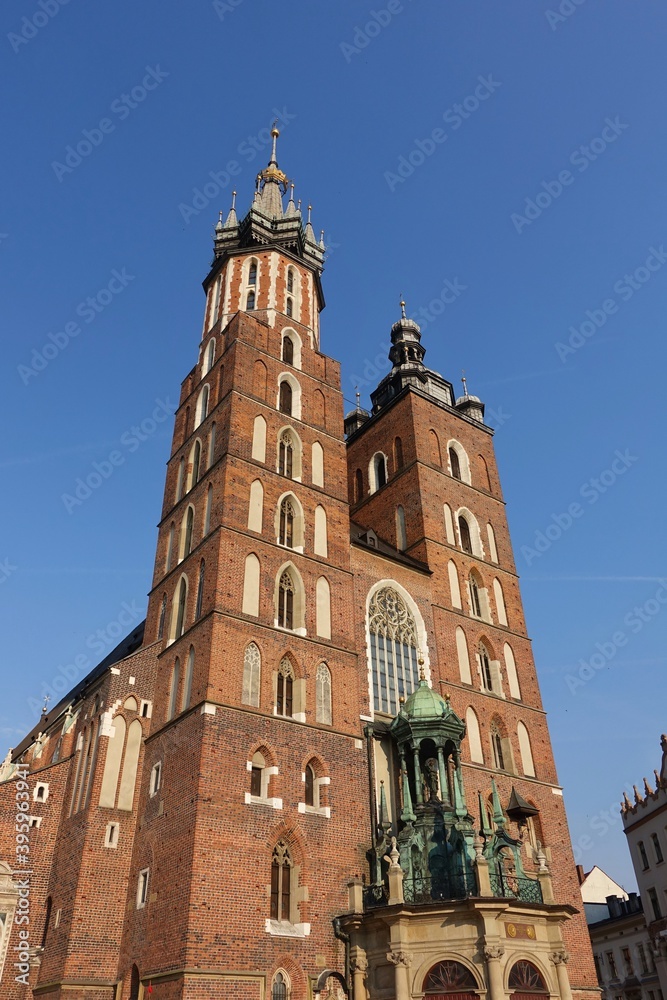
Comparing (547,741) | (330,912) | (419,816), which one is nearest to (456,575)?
(547,741)

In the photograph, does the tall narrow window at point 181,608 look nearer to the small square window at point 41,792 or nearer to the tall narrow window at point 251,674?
the tall narrow window at point 251,674

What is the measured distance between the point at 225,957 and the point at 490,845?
6.31 m

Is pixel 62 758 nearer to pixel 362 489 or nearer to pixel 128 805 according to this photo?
pixel 128 805

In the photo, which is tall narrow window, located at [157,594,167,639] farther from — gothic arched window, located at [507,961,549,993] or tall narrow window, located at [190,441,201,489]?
gothic arched window, located at [507,961,549,993]

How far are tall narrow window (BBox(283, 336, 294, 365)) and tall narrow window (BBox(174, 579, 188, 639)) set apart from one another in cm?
934

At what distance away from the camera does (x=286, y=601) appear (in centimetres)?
2366

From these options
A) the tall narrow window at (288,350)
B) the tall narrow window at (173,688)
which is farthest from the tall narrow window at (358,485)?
the tall narrow window at (173,688)

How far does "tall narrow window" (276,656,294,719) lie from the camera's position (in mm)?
21609

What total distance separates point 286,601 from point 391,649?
4179mm

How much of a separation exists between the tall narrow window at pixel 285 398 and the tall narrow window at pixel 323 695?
933 cm

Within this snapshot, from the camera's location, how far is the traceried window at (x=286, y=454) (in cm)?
2650

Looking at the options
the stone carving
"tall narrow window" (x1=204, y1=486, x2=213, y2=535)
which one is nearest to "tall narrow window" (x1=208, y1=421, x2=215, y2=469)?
"tall narrow window" (x1=204, y1=486, x2=213, y2=535)

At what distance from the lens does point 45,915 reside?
21.5 m

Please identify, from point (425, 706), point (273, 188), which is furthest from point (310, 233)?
point (425, 706)
